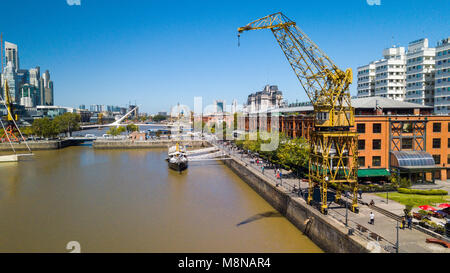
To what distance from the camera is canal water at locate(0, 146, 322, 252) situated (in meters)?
16.7

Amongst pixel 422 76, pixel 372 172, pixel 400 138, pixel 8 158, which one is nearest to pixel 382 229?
pixel 372 172

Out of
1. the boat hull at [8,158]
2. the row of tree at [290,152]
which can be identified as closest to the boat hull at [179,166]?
the row of tree at [290,152]

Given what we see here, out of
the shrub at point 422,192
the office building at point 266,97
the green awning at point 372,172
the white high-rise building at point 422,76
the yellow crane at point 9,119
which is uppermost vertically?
the office building at point 266,97

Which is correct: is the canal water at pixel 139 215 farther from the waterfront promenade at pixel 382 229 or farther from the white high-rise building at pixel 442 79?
the white high-rise building at pixel 442 79

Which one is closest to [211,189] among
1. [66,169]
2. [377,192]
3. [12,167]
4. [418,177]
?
[377,192]

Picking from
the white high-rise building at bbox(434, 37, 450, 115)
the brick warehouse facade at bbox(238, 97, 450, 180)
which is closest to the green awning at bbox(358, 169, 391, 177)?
the brick warehouse facade at bbox(238, 97, 450, 180)

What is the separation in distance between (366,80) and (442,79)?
18177 millimetres

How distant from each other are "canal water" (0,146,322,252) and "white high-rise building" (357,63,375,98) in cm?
3690

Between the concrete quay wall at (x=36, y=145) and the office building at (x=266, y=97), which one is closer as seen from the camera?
the concrete quay wall at (x=36, y=145)

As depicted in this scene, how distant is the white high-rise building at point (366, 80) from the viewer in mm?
58312

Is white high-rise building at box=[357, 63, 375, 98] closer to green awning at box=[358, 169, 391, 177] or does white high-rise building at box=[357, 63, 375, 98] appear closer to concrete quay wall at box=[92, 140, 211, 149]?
concrete quay wall at box=[92, 140, 211, 149]

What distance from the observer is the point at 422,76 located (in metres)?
46.7

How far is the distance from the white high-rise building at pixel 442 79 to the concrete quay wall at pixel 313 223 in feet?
103

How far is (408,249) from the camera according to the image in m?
11.9
